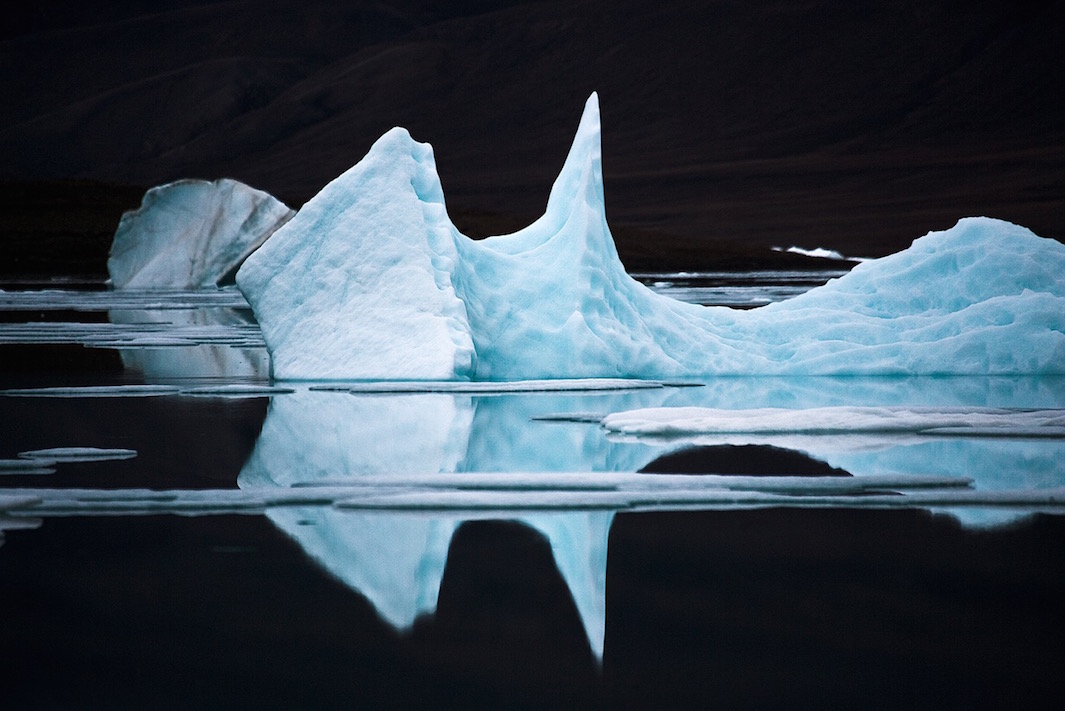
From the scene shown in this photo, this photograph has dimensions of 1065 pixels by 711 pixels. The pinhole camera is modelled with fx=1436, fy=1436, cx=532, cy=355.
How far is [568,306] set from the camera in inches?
368

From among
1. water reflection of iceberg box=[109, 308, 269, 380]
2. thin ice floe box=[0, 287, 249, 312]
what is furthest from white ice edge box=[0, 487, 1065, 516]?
thin ice floe box=[0, 287, 249, 312]

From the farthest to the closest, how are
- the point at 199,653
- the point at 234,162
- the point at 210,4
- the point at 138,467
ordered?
the point at 210,4 → the point at 234,162 → the point at 138,467 → the point at 199,653

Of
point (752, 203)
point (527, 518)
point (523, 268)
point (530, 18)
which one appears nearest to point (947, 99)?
point (752, 203)

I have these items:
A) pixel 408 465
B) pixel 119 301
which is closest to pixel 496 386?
pixel 408 465

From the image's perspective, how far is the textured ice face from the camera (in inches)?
361

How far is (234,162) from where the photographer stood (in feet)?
323

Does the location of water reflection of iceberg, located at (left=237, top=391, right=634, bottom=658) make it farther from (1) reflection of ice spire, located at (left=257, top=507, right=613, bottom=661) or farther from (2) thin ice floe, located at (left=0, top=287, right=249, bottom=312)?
(2) thin ice floe, located at (left=0, top=287, right=249, bottom=312)

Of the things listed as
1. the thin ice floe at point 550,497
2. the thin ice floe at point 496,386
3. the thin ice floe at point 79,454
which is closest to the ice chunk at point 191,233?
the thin ice floe at point 496,386

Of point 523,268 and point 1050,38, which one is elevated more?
point 1050,38

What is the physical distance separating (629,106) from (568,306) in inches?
3225

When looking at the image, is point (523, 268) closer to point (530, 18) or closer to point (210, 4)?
point (530, 18)

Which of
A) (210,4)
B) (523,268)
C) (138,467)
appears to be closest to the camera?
(138,467)

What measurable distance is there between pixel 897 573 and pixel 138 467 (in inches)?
122

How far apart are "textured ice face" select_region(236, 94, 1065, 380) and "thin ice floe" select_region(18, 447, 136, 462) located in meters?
2.95
